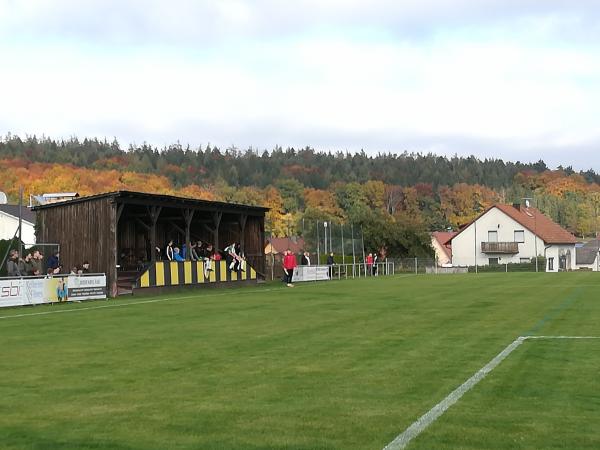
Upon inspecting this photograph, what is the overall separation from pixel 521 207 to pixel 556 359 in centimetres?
9435

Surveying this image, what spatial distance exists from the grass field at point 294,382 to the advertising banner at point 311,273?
88.1 feet

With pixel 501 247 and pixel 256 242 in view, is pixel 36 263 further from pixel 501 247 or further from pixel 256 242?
pixel 501 247

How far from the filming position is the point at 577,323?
16.9 meters

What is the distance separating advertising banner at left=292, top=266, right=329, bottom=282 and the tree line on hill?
2044 inches

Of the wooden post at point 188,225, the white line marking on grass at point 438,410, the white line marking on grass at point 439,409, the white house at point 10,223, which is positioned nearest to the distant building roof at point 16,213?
the white house at point 10,223

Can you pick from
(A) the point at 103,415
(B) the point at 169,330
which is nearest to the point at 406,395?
(A) the point at 103,415

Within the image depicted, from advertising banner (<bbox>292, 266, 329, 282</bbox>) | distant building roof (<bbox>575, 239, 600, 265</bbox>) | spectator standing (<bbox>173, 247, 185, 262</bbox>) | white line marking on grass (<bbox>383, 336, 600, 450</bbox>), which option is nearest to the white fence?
advertising banner (<bbox>292, 266, 329, 282</bbox>)

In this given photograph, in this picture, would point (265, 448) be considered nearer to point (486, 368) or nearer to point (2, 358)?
point (486, 368)

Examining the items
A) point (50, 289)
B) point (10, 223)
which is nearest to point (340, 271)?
point (10, 223)

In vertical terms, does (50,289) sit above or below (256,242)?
below

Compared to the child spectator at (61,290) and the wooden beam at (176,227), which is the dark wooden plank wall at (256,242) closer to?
the wooden beam at (176,227)

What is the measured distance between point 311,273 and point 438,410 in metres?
40.2

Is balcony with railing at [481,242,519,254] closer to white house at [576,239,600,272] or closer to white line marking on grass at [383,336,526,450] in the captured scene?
white house at [576,239,600,272]

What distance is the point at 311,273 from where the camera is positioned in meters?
48.0
